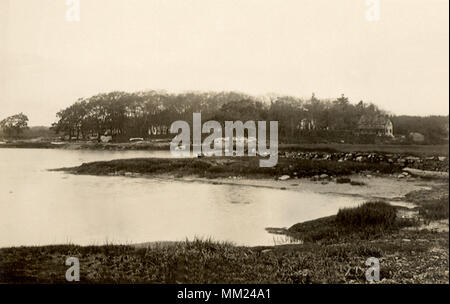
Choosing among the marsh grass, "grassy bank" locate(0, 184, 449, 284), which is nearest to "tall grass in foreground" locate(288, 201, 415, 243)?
"grassy bank" locate(0, 184, 449, 284)

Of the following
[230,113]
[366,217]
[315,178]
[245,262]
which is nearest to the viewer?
[245,262]

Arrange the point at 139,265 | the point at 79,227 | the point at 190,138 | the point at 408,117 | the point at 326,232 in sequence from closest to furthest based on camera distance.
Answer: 1. the point at 139,265
2. the point at 326,232
3. the point at 79,227
4. the point at 408,117
5. the point at 190,138

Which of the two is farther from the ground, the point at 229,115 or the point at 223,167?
the point at 229,115

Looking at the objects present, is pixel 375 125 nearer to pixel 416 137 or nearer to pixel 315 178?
pixel 416 137

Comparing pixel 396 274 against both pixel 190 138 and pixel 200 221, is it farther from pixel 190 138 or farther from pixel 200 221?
pixel 190 138

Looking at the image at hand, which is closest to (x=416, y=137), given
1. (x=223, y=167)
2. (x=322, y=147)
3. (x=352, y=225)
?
(x=322, y=147)

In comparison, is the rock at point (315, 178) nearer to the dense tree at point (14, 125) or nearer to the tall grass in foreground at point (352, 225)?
the tall grass in foreground at point (352, 225)
